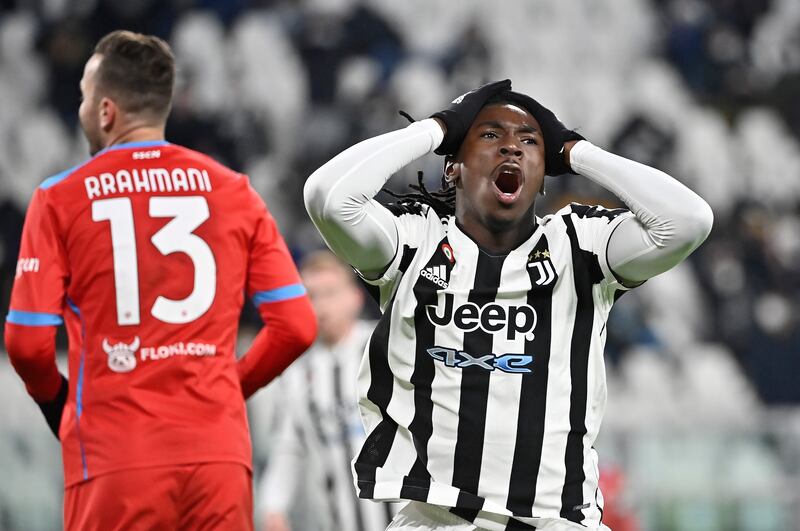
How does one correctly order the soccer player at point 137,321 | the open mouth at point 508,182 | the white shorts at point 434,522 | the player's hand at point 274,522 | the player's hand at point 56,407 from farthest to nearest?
the player's hand at point 274,522, the player's hand at point 56,407, the soccer player at point 137,321, the open mouth at point 508,182, the white shorts at point 434,522

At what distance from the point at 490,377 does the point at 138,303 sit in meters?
0.97

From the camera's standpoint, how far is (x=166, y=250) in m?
3.29

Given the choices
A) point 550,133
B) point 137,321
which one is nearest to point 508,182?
point 550,133

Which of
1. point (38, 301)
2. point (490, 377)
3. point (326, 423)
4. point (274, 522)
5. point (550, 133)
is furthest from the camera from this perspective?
point (326, 423)

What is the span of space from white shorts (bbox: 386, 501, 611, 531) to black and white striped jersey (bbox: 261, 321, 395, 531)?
2109 mm

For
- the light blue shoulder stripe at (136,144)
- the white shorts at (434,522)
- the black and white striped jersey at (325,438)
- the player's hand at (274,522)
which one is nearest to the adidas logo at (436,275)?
the white shorts at (434,522)

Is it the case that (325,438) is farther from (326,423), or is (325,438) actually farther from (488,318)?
(488,318)

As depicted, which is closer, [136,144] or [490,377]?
[490,377]

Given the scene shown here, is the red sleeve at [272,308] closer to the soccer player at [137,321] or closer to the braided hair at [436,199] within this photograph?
the soccer player at [137,321]

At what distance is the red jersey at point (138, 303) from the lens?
3213mm

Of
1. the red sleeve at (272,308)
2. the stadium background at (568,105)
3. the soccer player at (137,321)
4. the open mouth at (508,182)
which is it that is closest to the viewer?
the open mouth at (508,182)

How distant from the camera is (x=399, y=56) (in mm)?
11281

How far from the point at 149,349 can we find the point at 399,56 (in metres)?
8.35

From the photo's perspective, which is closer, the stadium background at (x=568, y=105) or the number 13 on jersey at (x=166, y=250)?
the number 13 on jersey at (x=166, y=250)
